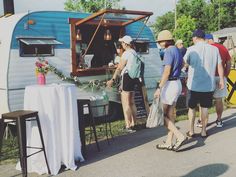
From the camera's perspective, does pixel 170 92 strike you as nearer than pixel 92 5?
Yes

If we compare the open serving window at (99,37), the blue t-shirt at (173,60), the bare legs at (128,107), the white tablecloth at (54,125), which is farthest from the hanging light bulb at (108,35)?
the white tablecloth at (54,125)

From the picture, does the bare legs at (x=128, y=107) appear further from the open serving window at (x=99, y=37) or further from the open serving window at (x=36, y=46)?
the open serving window at (x=36, y=46)

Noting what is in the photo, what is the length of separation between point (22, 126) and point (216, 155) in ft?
9.70

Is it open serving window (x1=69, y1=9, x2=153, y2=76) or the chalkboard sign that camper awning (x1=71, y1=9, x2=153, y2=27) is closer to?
open serving window (x1=69, y1=9, x2=153, y2=76)

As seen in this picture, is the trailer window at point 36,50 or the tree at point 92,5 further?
the tree at point 92,5

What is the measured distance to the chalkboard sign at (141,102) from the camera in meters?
9.41

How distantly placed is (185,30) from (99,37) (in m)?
33.2

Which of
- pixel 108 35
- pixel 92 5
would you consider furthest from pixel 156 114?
pixel 92 5

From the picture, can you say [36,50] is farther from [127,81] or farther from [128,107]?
[128,107]

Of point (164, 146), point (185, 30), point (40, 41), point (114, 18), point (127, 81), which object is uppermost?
point (114, 18)

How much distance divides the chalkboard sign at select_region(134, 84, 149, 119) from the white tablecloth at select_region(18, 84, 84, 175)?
147 inches

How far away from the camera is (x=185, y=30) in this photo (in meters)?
42.7

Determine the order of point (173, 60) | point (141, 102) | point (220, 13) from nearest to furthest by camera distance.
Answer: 1. point (173, 60)
2. point (141, 102)
3. point (220, 13)

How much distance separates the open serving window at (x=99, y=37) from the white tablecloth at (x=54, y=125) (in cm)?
320
